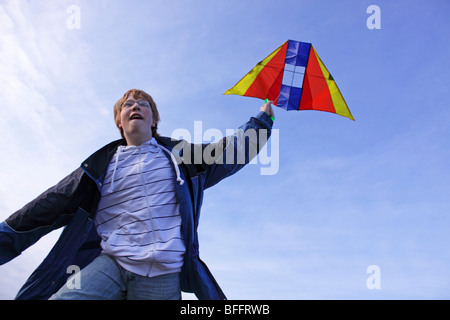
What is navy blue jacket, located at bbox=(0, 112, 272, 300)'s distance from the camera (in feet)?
9.93

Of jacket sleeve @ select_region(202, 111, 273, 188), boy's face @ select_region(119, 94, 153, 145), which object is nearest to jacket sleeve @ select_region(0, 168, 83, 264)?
boy's face @ select_region(119, 94, 153, 145)

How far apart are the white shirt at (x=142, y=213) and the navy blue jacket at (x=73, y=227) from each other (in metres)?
0.09

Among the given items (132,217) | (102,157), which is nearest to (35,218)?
(102,157)

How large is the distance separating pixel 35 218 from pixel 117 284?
1034 millimetres

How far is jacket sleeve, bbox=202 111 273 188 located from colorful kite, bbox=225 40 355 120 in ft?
3.72

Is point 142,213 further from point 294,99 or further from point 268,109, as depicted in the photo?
point 294,99

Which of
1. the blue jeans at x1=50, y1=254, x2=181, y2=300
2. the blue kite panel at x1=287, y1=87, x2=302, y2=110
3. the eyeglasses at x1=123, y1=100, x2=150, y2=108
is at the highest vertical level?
the blue kite panel at x1=287, y1=87, x2=302, y2=110

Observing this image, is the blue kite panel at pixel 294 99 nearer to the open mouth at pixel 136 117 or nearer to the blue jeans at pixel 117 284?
the open mouth at pixel 136 117

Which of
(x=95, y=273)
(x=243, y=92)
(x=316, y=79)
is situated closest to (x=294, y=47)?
(x=316, y=79)

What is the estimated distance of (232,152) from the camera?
341 cm

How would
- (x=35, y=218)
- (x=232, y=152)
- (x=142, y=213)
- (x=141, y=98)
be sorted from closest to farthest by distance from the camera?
(x=142, y=213)
(x=35, y=218)
(x=232, y=152)
(x=141, y=98)

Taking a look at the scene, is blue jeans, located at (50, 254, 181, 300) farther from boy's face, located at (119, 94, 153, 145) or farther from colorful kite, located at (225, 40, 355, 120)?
colorful kite, located at (225, 40, 355, 120)

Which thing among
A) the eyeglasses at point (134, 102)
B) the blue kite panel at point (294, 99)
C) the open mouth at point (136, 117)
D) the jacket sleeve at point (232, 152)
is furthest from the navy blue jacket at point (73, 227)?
the blue kite panel at point (294, 99)

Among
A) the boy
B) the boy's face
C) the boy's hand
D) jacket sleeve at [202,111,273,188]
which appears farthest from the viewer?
the boy's hand
